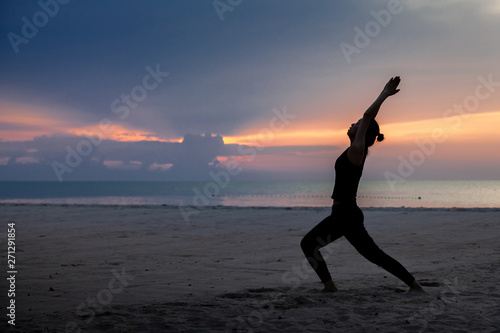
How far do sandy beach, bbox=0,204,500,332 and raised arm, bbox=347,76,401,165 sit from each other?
5.30ft

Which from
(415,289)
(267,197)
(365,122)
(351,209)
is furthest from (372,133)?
(267,197)

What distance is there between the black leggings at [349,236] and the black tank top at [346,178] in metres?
0.10

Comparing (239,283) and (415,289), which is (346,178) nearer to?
(415,289)

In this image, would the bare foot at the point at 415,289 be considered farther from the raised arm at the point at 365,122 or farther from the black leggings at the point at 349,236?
the raised arm at the point at 365,122

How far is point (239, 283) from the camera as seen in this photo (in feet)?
20.8

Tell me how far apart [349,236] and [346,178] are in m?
0.69

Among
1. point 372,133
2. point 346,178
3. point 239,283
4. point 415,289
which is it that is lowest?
point 415,289

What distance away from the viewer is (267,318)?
450 cm

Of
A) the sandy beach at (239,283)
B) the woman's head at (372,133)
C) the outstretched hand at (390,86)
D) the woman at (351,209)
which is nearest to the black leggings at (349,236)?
the woman at (351,209)

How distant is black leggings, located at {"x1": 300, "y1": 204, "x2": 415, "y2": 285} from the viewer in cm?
525

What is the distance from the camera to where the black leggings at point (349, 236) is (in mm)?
5246

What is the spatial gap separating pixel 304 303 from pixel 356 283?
148 centimetres

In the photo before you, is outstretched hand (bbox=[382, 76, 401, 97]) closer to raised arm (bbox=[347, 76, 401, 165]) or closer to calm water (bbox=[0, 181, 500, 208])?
raised arm (bbox=[347, 76, 401, 165])

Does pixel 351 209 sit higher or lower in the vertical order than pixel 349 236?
higher
